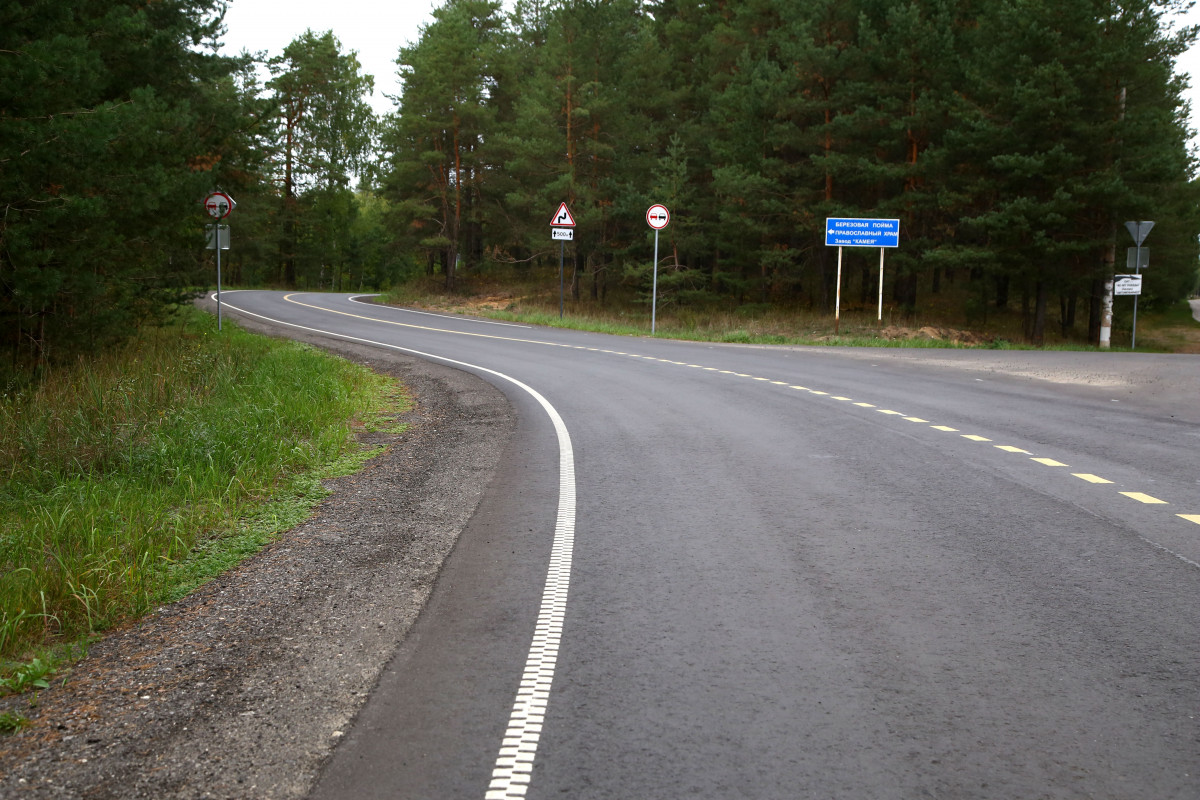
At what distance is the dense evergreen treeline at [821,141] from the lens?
29.1m

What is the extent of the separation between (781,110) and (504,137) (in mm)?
14524

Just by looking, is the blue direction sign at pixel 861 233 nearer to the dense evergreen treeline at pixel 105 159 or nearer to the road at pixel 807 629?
the dense evergreen treeline at pixel 105 159

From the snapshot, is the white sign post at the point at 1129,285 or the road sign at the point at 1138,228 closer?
the road sign at the point at 1138,228

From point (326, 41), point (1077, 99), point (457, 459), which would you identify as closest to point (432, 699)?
point (457, 459)

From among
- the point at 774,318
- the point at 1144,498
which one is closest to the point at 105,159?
the point at 1144,498

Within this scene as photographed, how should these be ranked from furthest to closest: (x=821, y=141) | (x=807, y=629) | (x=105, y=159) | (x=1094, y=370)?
(x=821, y=141) → (x=1094, y=370) → (x=105, y=159) → (x=807, y=629)

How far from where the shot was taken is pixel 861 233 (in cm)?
2872

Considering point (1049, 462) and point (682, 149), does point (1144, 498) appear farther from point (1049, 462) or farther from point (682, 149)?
point (682, 149)

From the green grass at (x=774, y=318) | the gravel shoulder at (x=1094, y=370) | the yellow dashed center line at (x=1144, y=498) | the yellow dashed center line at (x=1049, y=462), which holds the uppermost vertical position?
the green grass at (x=774, y=318)

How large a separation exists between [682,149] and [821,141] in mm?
6136

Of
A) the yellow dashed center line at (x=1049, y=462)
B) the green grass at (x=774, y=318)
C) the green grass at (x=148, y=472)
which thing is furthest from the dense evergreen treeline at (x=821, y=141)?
the green grass at (x=148, y=472)

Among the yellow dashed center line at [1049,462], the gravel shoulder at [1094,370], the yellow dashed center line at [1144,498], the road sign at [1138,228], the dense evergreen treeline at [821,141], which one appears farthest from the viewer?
the dense evergreen treeline at [821,141]

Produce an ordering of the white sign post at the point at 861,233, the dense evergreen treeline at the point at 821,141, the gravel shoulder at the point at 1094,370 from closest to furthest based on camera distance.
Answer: the gravel shoulder at the point at 1094,370
the white sign post at the point at 861,233
the dense evergreen treeline at the point at 821,141

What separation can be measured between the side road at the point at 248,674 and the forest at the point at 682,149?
772cm
